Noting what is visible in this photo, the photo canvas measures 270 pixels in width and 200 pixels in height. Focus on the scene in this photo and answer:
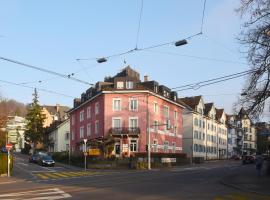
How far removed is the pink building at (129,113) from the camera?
2788 inches

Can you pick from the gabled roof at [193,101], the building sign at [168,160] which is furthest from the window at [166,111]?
the gabled roof at [193,101]

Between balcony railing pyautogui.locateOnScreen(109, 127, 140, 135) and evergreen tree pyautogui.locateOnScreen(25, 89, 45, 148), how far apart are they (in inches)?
1527

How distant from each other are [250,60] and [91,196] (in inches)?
502

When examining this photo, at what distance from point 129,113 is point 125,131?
3.24 metres

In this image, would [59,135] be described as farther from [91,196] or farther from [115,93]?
[91,196]

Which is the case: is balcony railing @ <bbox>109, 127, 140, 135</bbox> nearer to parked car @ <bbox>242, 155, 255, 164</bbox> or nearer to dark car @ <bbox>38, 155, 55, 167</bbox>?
dark car @ <bbox>38, 155, 55, 167</bbox>

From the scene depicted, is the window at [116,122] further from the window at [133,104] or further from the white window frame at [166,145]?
Answer: the white window frame at [166,145]

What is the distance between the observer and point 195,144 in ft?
319

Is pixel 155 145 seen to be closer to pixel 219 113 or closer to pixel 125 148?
pixel 125 148

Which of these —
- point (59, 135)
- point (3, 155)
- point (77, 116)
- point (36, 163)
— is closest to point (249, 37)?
point (3, 155)

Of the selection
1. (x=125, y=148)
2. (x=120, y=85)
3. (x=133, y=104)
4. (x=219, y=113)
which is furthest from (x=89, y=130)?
(x=219, y=113)

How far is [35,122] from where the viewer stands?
346ft

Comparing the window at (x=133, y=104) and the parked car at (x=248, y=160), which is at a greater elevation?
the window at (x=133, y=104)

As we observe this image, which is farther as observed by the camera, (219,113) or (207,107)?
(219,113)
